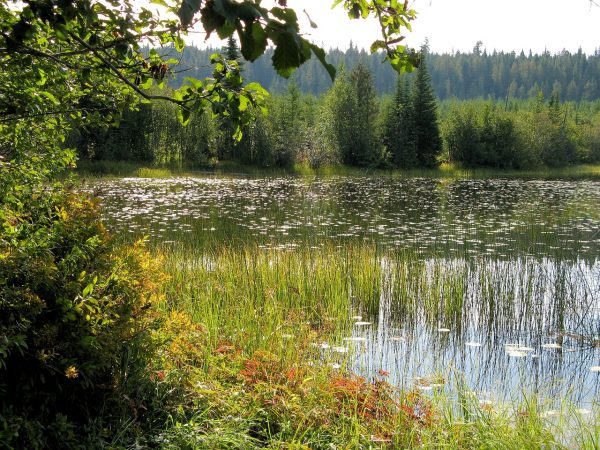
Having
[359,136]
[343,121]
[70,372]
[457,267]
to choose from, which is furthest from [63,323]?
[343,121]

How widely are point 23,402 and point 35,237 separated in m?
0.91

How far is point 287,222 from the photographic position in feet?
57.0

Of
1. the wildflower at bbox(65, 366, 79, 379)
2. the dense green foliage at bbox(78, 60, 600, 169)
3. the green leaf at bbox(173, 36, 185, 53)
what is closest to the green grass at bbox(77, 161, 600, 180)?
the dense green foliage at bbox(78, 60, 600, 169)

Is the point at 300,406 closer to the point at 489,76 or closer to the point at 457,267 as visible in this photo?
the point at 457,267

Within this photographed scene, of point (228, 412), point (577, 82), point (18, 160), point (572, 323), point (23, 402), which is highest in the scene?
point (577, 82)

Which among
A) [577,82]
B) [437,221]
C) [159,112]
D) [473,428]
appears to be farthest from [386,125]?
[577,82]

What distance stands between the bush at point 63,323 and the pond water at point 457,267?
2.83 ft

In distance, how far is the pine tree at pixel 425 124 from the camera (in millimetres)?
53031

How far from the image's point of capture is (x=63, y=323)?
309 cm

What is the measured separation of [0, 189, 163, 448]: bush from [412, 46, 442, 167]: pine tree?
5164cm

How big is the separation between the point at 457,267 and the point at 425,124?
4668 cm

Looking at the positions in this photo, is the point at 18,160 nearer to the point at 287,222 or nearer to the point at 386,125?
the point at 287,222

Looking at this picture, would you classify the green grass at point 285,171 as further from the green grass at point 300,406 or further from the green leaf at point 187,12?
the green leaf at point 187,12

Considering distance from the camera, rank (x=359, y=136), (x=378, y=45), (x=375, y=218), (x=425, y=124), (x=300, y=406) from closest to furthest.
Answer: (x=378, y=45) < (x=300, y=406) < (x=375, y=218) < (x=359, y=136) < (x=425, y=124)
